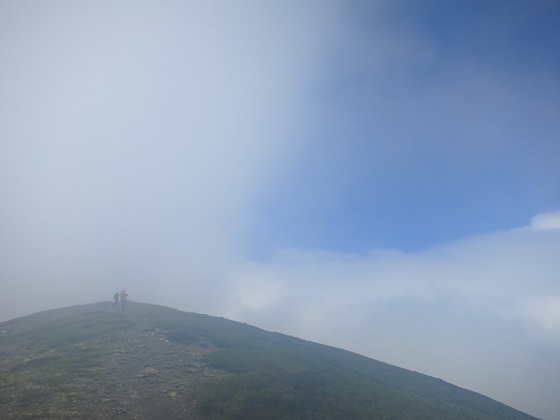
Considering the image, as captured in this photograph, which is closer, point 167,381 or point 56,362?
point 167,381

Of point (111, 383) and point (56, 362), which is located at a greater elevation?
point (111, 383)

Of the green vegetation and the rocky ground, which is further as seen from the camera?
the green vegetation

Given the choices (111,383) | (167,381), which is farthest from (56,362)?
(167,381)

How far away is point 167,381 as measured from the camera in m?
25.6

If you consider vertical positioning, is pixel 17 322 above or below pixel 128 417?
below

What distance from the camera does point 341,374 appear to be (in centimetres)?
3794

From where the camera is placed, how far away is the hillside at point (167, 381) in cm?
2042

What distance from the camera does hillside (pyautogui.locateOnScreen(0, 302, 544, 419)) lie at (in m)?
20.4

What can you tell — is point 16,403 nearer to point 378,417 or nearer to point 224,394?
point 224,394

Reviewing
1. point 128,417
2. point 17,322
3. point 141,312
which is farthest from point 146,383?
point 17,322

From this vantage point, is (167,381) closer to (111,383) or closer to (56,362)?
(111,383)

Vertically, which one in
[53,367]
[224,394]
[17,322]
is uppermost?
[224,394]

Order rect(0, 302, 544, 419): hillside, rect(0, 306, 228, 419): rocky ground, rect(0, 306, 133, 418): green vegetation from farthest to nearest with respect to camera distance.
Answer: rect(0, 302, 544, 419): hillside < rect(0, 306, 133, 418): green vegetation < rect(0, 306, 228, 419): rocky ground

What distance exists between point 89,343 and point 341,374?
98.0 ft
